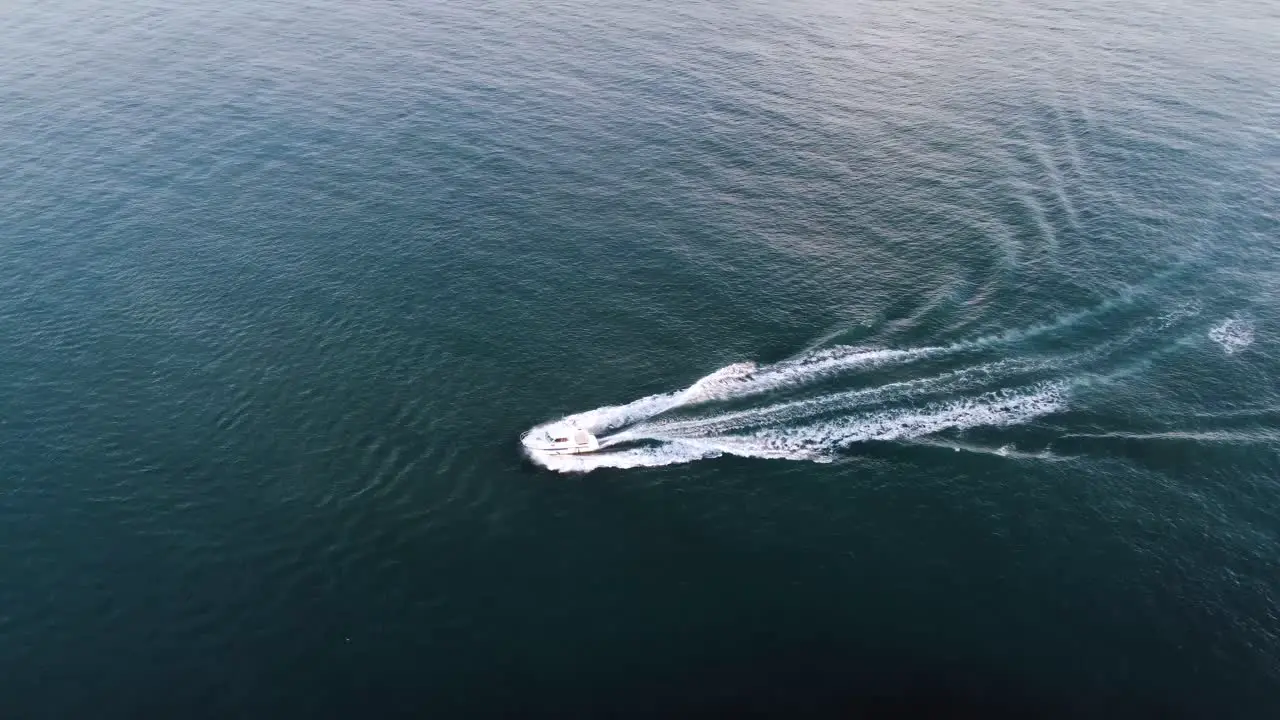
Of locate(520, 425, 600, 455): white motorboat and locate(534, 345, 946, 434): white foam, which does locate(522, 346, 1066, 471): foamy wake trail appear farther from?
locate(520, 425, 600, 455): white motorboat

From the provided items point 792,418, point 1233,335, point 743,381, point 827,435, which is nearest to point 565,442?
point 743,381

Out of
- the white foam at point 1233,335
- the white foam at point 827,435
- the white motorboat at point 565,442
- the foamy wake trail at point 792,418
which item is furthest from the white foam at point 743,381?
the white foam at point 1233,335

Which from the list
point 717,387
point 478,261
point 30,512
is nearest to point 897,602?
point 717,387

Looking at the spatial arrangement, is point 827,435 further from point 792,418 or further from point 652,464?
point 652,464

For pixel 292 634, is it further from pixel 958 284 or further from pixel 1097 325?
pixel 1097 325

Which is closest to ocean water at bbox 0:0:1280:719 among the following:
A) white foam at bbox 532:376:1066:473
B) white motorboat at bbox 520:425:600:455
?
white foam at bbox 532:376:1066:473
